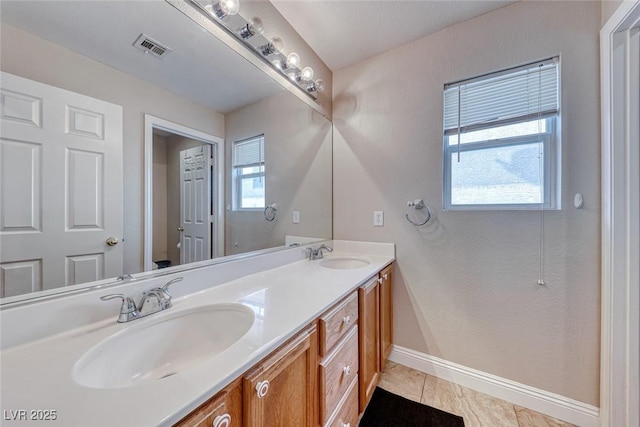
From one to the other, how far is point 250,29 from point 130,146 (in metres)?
0.85

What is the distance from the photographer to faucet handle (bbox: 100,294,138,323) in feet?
2.53

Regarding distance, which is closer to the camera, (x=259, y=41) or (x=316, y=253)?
(x=259, y=41)

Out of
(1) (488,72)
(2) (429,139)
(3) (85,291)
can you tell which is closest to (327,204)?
(2) (429,139)

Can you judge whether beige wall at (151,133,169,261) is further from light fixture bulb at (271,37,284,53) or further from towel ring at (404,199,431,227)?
towel ring at (404,199,431,227)

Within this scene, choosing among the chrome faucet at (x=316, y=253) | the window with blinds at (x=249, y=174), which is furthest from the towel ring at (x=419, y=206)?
the window with blinds at (x=249, y=174)

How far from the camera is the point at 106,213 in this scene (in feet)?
2.74

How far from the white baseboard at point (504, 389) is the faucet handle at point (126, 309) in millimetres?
1750

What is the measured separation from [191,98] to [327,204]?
1.29 m

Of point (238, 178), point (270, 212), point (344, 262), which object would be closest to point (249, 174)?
point (238, 178)

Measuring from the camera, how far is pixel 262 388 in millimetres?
A: 641

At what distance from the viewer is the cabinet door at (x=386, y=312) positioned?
62.5 inches

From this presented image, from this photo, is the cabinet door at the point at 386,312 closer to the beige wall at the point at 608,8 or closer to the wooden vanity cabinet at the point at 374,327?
the wooden vanity cabinet at the point at 374,327

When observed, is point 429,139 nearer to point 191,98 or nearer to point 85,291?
point 191,98

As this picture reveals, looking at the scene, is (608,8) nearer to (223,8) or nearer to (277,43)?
(277,43)
